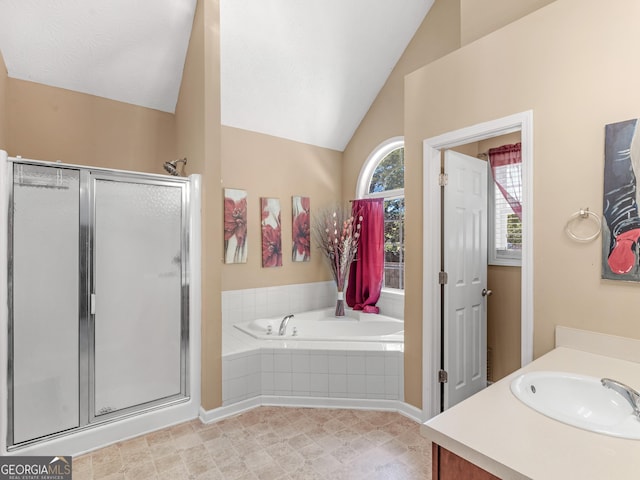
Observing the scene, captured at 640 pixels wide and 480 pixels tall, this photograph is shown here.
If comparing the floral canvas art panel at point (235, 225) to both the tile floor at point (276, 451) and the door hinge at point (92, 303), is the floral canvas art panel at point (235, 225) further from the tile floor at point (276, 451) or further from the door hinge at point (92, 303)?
the tile floor at point (276, 451)

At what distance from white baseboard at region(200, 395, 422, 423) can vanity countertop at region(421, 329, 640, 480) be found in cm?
160

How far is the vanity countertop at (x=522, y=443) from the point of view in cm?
81

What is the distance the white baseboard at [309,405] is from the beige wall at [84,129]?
231 centimetres

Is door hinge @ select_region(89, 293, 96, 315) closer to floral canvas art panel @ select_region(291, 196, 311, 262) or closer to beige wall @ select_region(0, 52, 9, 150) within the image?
beige wall @ select_region(0, 52, 9, 150)

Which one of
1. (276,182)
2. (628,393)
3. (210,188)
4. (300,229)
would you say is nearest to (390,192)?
(300,229)

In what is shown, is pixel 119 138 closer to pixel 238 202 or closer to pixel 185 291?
pixel 238 202

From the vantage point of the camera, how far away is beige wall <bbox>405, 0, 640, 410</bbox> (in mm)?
1568

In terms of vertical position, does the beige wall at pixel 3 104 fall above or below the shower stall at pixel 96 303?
above

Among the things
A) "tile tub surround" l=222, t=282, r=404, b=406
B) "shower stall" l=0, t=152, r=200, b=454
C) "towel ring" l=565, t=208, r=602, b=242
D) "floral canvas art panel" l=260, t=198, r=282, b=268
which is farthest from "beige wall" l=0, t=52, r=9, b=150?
"towel ring" l=565, t=208, r=602, b=242

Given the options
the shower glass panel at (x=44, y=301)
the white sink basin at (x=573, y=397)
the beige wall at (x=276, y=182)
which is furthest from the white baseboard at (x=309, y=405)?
the white sink basin at (x=573, y=397)

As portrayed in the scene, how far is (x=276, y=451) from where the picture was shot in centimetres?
223

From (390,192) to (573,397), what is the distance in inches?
120

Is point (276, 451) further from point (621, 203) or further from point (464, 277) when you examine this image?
point (621, 203)

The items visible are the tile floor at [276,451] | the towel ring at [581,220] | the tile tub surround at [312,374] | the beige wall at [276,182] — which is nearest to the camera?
the towel ring at [581,220]
